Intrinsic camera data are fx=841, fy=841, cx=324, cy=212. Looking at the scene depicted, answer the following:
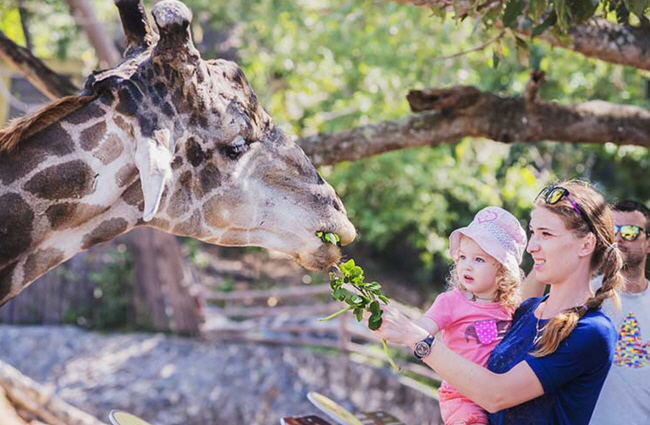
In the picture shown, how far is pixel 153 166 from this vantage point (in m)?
2.71

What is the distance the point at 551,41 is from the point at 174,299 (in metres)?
8.76

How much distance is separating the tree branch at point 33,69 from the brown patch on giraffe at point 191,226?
2.15m

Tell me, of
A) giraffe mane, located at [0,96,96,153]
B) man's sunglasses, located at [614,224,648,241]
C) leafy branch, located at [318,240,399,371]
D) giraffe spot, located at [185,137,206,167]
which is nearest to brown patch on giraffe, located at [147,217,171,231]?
giraffe spot, located at [185,137,206,167]

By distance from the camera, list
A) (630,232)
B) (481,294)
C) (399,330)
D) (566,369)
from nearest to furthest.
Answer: (566,369)
(399,330)
(481,294)
(630,232)

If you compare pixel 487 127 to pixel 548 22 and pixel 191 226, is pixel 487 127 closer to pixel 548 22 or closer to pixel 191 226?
pixel 548 22

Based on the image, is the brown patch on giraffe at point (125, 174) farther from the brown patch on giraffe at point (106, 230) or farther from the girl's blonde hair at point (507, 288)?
the girl's blonde hair at point (507, 288)

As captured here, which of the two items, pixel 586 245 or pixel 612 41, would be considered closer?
pixel 586 245

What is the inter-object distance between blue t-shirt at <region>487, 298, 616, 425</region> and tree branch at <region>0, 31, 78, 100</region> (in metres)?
3.20

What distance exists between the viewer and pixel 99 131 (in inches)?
113

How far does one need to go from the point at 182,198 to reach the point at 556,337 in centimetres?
136

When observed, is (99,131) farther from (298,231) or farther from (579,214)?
(579,214)

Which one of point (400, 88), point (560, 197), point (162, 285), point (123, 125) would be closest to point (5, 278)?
point (123, 125)

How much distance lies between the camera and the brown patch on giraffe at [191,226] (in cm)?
303

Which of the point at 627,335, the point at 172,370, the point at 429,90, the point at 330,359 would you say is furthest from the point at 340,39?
the point at 627,335
